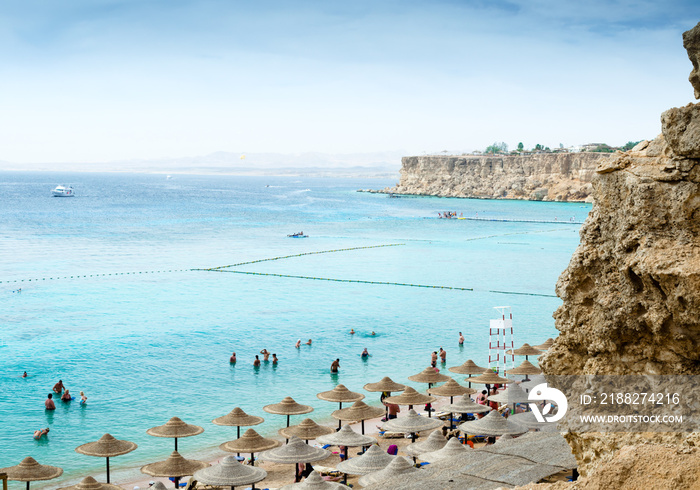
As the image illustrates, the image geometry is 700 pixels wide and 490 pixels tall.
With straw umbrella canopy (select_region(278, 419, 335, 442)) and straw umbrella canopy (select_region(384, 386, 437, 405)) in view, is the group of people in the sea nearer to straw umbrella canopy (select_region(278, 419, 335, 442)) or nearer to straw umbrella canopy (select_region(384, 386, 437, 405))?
straw umbrella canopy (select_region(278, 419, 335, 442))

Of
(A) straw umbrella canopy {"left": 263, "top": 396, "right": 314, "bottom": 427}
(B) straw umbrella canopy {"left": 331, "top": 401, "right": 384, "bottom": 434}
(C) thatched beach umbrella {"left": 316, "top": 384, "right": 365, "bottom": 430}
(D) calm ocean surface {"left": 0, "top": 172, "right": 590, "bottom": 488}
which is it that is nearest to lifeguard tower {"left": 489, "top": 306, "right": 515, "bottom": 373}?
(D) calm ocean surface {"left": 0, "top": 172, "right": 590, "bottom": 488}

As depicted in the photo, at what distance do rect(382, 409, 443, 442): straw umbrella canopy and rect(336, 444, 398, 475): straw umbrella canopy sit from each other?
129 inches

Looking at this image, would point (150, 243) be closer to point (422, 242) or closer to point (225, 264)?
point (225, 264)

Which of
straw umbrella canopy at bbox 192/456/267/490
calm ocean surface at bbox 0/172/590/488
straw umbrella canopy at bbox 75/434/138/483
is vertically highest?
straw umbrella canopy at bbox 192/456/267/490

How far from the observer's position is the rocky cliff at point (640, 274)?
24.0ft

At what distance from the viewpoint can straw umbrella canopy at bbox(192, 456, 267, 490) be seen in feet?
57.9

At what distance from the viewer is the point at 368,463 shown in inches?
Answer: 731

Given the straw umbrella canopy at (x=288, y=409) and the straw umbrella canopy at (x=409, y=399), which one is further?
the straw umbrella canopy at (x=409, y=399)

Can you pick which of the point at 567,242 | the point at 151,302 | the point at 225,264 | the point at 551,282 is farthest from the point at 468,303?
the point at 567,242

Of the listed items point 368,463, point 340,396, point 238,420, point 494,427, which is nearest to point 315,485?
point 368,463

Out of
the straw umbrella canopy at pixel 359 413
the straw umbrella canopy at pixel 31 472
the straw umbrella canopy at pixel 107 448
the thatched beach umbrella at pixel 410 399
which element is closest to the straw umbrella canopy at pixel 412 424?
the straw umbrella canopy at pixel 359 413

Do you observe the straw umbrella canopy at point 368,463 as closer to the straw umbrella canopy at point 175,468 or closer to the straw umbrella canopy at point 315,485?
the straw umbrella canopy at point 315,485

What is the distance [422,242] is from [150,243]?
3654cm

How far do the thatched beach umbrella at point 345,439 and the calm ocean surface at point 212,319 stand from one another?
510 cm
